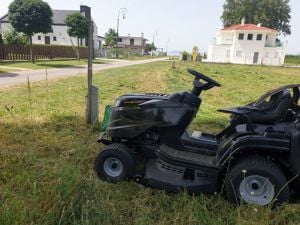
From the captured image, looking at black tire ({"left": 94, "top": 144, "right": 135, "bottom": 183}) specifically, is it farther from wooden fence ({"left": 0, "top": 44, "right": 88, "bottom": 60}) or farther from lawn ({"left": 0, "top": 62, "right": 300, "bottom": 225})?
wooden fence ({"left": 0, "top": 44, "right": 88, "bottom": 60})

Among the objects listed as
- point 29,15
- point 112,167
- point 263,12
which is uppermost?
point 263,12

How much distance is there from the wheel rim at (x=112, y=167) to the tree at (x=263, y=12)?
61.5 metres

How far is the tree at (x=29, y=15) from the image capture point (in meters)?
20.5

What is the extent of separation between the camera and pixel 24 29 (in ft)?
68.8

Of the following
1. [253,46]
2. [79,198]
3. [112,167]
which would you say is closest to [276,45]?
[253,46]

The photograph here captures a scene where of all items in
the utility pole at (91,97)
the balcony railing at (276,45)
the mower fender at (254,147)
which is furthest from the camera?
the balcony railing at (276,45)

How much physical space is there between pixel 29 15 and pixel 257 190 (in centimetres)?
2106

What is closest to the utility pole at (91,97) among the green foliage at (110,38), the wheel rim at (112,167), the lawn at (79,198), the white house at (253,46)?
the lawn at (79,198)

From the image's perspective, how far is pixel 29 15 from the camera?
806 inches

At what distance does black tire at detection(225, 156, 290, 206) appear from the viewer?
266cm

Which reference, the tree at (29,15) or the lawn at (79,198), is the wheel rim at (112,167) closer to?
the lawn at (79,198)

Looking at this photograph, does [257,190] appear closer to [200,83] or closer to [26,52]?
[200,83]

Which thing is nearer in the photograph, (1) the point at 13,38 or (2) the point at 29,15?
(2) the point at 29,15

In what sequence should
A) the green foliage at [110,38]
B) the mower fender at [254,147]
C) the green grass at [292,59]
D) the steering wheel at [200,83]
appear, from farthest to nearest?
the green foliage at [110,38]
the green grass at [292,59]
the steering wheel at [200,83]
the mower fender at [254,147]
